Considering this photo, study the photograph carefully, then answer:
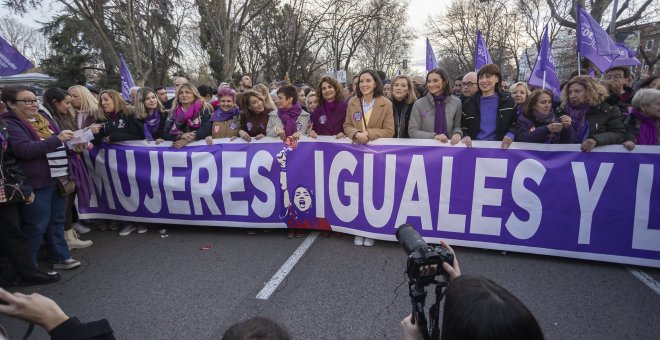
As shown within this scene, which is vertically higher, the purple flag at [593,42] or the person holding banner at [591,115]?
the purple flag at [593,42]

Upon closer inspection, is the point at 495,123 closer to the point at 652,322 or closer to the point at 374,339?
the point at 652,322

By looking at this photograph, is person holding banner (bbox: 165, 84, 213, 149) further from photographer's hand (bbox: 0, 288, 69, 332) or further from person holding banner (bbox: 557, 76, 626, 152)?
person holding banner (bbox: 557, 76, 626, 152)

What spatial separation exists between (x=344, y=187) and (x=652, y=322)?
9.23 feet

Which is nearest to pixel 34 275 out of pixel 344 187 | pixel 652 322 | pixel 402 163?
pixel 344 187

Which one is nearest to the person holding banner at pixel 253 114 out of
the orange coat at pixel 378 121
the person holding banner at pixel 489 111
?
the orange coat at pixel 378 121

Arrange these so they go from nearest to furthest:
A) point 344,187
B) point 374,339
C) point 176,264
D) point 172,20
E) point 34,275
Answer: point 374,339 → point 34,275 → point 176,264 → point 344,187 → point 172,20

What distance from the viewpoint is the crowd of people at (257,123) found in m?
3.44

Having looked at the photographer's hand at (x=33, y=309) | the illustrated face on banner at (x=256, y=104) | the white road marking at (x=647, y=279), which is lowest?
the white road marking at (x=647, y=279)

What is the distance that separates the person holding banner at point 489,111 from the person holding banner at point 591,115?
54 centimetres

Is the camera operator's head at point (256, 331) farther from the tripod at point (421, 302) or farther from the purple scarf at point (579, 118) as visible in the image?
the purple scarf at point (579, 118)

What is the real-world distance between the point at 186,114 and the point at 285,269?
2.66 meters

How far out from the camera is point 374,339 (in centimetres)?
251

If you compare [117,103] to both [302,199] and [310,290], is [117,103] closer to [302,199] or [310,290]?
[302,199]

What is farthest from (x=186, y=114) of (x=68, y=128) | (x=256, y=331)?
(x=256, y=331)
